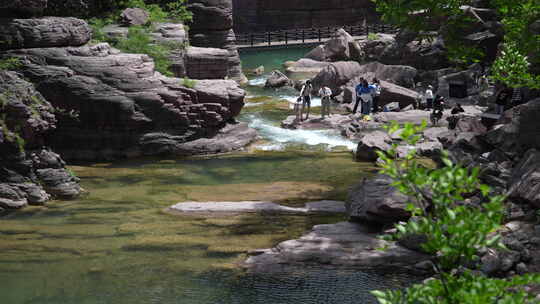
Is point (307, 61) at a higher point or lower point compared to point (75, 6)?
lower

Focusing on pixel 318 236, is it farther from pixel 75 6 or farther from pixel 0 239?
pixel 75 6

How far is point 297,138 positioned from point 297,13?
39.2 meters

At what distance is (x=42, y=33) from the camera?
2170 centimetres

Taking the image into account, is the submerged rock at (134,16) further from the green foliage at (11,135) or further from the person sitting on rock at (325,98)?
the green foliage at (11,135)

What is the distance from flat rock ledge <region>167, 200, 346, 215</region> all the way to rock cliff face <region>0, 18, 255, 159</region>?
646cm

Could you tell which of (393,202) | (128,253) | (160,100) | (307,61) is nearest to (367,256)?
(393,202)

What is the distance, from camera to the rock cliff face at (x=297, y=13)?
6247 cm

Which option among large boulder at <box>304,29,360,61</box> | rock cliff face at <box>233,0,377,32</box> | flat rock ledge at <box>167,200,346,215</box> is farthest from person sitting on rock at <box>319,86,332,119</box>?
rock cliff face at <box>233,0,377,32</box>

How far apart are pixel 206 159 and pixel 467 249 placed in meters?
17.8

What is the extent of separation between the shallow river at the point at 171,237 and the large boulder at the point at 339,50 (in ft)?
74.6

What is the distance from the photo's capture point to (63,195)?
59.8ft

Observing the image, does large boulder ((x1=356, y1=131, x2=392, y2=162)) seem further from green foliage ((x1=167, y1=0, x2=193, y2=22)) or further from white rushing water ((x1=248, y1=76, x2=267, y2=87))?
white rushing water ((x1=248, y1=76, x2=267, y2=87))

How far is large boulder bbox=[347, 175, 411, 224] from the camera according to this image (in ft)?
48.0

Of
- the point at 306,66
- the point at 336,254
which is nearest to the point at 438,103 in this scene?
the point at 336,254
